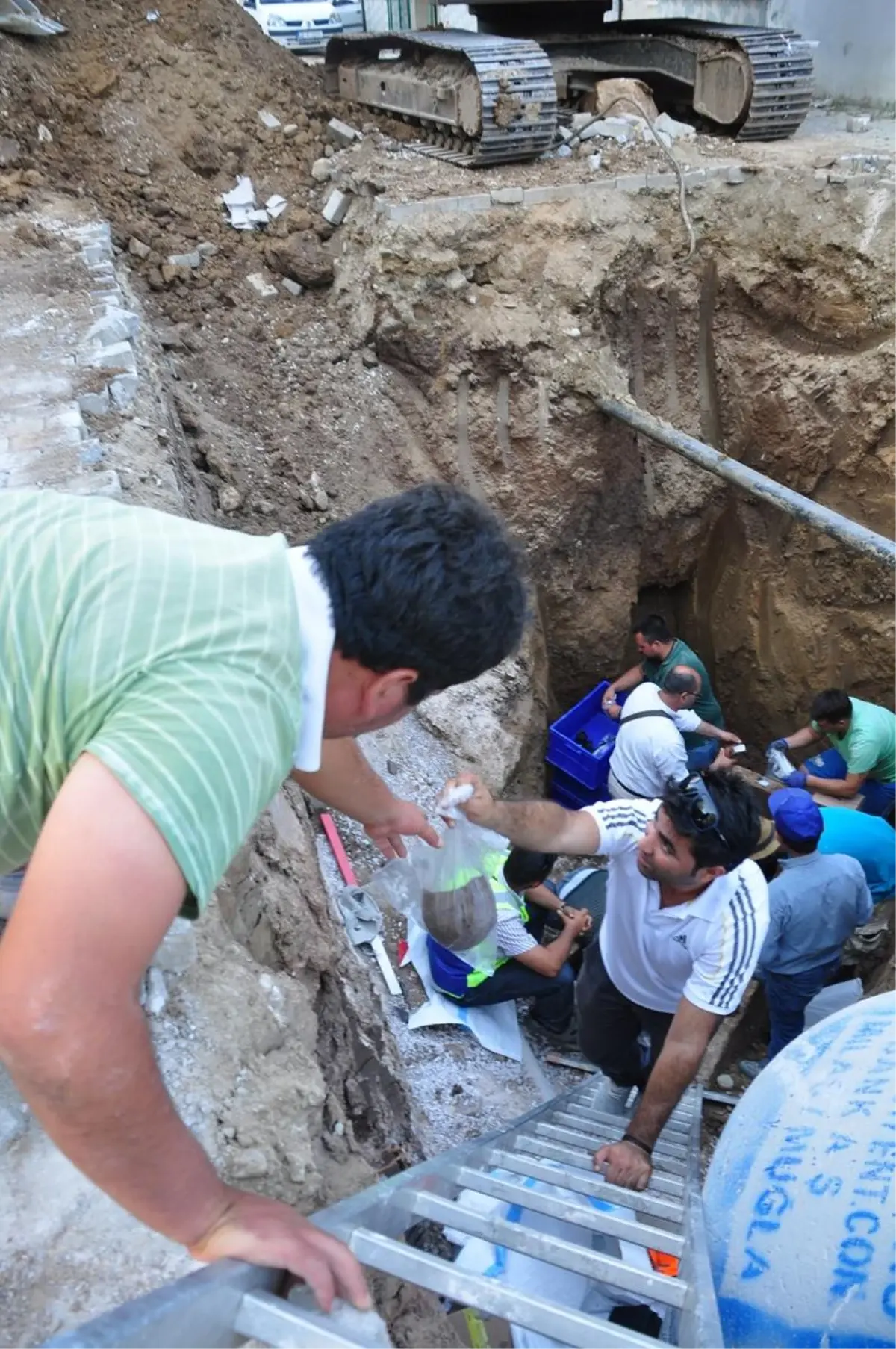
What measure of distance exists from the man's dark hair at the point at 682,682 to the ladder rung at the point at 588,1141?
344 centimetres

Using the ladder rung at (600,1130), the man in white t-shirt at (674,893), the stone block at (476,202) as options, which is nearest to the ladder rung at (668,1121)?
the ladder rung at (600,1130)

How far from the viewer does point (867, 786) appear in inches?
254

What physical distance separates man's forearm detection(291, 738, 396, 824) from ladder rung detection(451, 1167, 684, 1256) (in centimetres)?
84

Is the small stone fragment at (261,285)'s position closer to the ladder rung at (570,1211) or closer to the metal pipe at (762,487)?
the metal pipe at (762,487)

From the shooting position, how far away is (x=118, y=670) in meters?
1.38

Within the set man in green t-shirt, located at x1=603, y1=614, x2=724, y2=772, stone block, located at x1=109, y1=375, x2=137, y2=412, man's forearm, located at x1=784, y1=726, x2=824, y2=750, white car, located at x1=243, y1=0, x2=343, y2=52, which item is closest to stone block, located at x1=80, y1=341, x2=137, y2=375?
stone block, located at x1=109, y1=375, x2=137, y2=412

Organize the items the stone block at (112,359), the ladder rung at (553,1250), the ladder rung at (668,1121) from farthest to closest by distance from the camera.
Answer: the stone block at (112,359) → the ladder rung at (668,1121) → the ladder rung at (553,1250)

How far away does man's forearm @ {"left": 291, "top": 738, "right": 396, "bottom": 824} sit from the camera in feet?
7.97

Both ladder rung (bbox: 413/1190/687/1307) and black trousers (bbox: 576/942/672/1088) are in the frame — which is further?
black trousers (bbox: 576/942/672/1088)

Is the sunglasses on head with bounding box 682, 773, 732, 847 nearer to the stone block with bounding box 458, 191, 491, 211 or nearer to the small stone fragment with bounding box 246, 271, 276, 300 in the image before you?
the stone block with bounding box 458, 191, 491, 211

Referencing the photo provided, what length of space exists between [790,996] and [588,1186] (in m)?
2.63

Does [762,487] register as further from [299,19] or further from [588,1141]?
[299,19]

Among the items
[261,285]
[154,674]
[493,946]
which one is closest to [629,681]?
[493,946]

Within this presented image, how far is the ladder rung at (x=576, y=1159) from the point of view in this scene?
9.57ft
